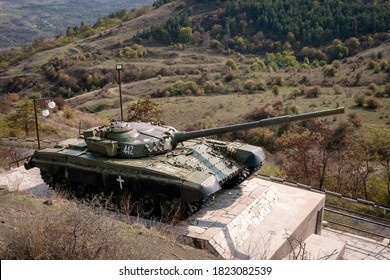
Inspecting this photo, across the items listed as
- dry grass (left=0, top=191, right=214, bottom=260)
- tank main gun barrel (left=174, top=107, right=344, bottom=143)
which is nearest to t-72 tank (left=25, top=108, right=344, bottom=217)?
tank main gun barrel (left=174, top=107, right=344, bottom=143)

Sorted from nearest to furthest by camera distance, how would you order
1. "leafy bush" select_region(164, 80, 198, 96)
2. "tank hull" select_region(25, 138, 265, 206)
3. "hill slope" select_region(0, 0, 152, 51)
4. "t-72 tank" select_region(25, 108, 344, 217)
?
1. "tank hull" select_region(25, 138, 265, 206)
2. "t-72 tank" select_region(25, 108, 344, 217)
3. "leafy bush" select_region(164, 80, 198, 96)
4. "hill slope" select_region(0, 0, 152, 51)

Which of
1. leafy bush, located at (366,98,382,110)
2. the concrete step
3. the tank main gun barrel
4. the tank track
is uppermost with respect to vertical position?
the tank main gun barrel

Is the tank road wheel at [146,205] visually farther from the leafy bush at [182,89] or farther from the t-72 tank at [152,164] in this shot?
the leafy bush at [182,89]

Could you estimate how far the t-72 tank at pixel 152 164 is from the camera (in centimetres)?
1241

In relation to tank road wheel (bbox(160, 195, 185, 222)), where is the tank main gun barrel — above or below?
above

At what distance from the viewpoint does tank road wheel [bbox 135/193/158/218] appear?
12984 millimetres

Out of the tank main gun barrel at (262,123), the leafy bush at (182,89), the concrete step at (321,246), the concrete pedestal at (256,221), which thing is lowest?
the leafy bush at (182,89)

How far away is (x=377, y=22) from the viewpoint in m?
68.4

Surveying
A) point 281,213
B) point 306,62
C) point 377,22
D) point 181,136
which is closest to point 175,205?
point 181,136

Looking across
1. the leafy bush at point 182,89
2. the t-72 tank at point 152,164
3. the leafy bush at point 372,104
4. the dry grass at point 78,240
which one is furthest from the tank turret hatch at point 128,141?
the leafy bush at point 182,89

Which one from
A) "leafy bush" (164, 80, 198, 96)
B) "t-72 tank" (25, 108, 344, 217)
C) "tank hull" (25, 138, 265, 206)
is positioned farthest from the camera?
"leafy bush" (164, 80, 198, 96)

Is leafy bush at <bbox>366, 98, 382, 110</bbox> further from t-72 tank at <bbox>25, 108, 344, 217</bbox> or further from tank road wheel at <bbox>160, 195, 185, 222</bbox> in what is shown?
tank road wheel at <bbox>160, 195, 185, 222</bbox>

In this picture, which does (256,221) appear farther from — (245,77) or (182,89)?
(245,77)

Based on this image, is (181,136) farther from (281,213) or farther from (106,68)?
(106,68)
